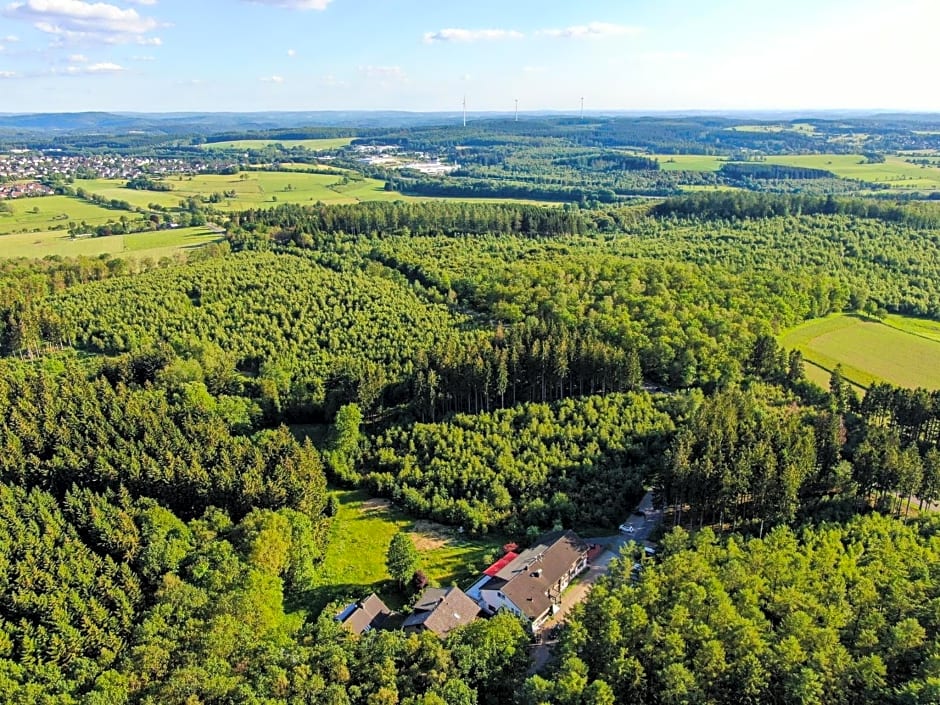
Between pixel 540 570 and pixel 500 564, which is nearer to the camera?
pixel 540 570

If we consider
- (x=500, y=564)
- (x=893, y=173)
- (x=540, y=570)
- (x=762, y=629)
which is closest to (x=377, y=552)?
(x=500, y=564)

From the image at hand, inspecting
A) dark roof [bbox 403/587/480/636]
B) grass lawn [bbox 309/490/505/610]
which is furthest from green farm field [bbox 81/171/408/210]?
dark roof [bbox 403/587/480/636]

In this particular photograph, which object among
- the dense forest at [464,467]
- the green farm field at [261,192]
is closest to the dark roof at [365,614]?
the dense forest at [464,467]

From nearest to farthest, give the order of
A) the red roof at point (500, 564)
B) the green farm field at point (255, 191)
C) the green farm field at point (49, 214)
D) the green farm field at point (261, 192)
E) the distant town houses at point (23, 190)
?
the red roof at point (500, 564)
the green farm field at point (49, 214)
the green farm field at point (261, 192)
the green farm field at point (255, 191)
the distant town houses at point (23, 190)

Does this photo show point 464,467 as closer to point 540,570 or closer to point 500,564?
point 500,564

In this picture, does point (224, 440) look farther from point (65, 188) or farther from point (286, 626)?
point (65, 188)

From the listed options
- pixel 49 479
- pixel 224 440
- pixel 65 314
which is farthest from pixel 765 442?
pixel 65 314

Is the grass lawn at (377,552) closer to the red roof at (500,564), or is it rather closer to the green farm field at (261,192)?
the red roof at (500,564)
